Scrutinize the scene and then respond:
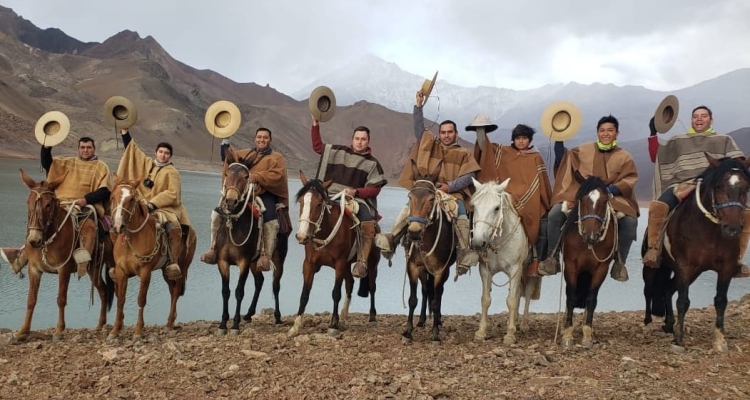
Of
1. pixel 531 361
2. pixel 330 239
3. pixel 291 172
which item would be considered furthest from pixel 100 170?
pixel 291 172

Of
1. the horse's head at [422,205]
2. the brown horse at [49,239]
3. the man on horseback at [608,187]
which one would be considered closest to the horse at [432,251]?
the horse's head at [422,205]

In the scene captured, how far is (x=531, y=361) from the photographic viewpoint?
546 cm

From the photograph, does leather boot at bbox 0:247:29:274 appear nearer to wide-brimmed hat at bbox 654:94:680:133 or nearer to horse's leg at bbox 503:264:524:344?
horse's leg at bbox 503:264:524:344

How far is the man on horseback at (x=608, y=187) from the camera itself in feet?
20.9

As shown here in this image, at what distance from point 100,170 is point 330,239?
3481 millimetres

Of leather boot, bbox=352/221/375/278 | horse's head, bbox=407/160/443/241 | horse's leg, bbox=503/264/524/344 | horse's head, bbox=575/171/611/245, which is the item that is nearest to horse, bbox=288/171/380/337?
leather boot, bbox=352/221/375/278

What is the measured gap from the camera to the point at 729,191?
18.0 feet

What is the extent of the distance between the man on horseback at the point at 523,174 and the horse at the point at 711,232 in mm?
1507

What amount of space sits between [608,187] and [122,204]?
5875 millimetres

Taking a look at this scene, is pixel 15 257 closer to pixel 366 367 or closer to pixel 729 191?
pixel 366 367

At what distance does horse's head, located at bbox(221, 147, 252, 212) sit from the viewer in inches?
260

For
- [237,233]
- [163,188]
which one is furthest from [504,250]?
[163,188]

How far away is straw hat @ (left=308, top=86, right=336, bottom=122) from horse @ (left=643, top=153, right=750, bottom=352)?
15.6ft

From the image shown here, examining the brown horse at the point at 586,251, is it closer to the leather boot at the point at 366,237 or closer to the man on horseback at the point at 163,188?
the leather boot at the point at 366,237
